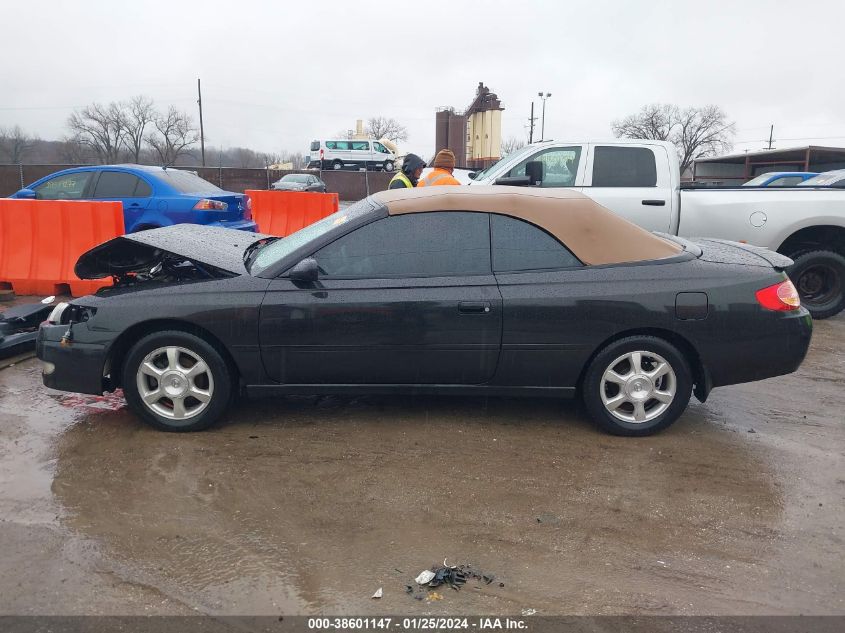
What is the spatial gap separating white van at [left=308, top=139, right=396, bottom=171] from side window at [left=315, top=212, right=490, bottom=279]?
39.6 m

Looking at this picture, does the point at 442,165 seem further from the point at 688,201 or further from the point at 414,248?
the point at 414,248

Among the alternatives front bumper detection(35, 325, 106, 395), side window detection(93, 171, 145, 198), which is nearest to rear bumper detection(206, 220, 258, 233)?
side window detection(93, 171, 145, 198)

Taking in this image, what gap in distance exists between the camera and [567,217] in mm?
4230

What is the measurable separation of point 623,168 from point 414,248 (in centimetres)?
411

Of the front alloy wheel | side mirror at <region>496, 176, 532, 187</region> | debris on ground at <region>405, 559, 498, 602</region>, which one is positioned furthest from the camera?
side mirror at <region>496, 176, 532, 187</region>

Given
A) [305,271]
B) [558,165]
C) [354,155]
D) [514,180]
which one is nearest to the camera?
[305,271]

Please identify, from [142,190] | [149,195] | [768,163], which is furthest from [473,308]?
[768,163]

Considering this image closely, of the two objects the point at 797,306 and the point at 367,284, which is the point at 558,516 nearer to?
the point at 367,284

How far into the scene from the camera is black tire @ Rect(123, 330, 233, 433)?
411 cm

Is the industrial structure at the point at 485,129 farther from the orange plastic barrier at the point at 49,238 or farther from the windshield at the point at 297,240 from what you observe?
the windshield at the point at 297,240

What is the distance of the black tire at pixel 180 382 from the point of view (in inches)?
162

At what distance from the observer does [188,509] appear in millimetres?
3330

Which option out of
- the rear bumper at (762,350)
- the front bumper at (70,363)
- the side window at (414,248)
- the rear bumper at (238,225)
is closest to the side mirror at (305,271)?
the side window at (414,248)

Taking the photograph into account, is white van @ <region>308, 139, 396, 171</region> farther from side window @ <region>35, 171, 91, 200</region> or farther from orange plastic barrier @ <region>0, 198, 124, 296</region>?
orange plastic barrier @ <region>0, 198, 124, 296</region>
